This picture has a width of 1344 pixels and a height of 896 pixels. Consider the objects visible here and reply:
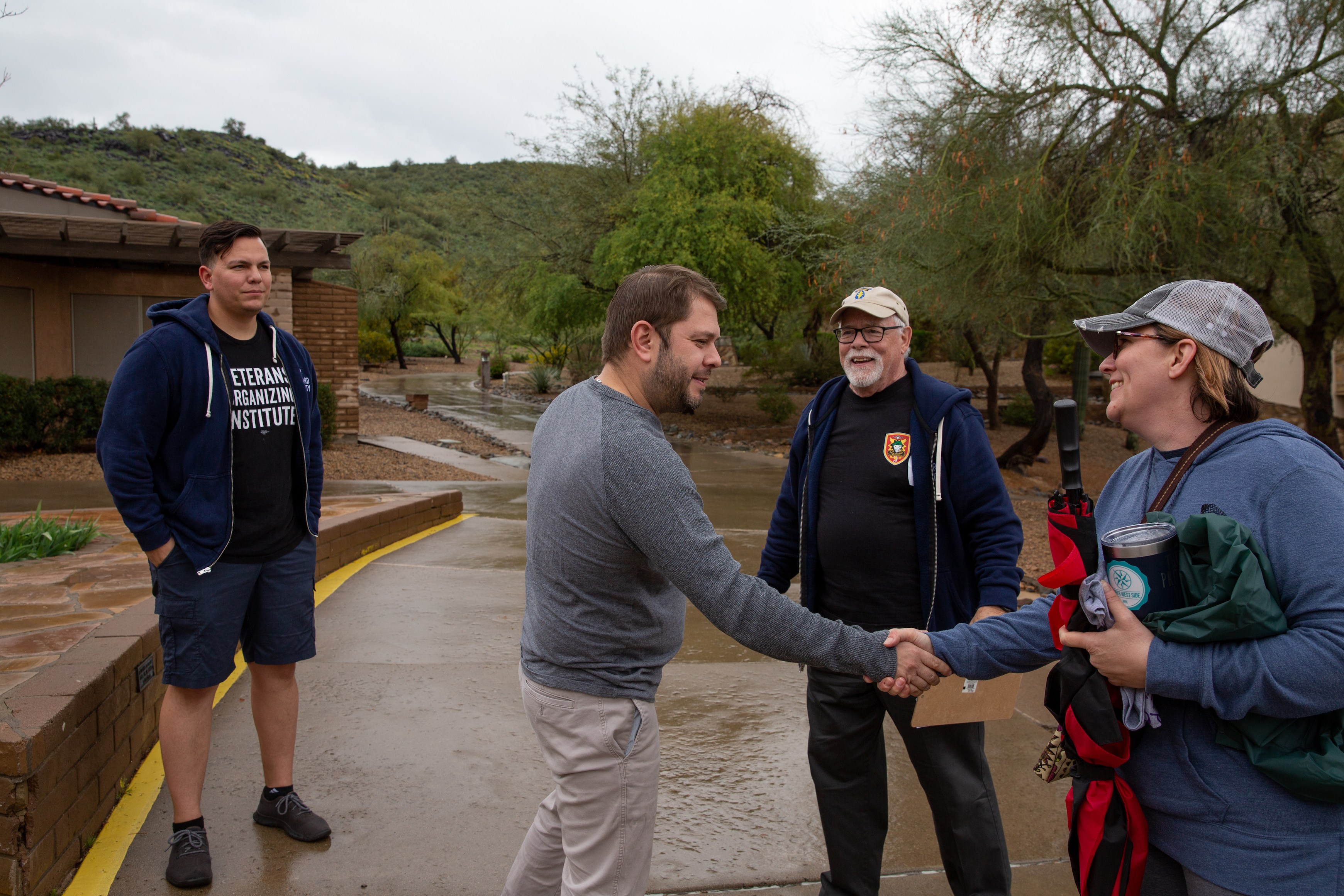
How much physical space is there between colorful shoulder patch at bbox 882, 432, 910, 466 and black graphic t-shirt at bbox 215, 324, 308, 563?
2.00 metres

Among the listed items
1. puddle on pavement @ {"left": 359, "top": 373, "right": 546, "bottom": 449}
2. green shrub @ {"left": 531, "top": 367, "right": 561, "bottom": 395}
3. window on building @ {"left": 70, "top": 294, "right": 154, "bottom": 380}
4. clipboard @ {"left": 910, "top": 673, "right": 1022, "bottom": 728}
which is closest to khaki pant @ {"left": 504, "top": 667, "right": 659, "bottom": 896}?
clipboard @ {"left": 910, "top": 673, "right": 1022, "bottom": 728}

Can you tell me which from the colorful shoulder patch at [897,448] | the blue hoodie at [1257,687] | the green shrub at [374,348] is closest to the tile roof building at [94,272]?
the colorful shoulder patch at [897,448]

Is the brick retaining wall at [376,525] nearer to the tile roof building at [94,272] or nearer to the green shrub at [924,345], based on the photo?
the tile roof building at [94,272]

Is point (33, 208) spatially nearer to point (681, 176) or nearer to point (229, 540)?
point (681, 176)

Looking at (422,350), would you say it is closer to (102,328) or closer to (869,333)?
(102,328)

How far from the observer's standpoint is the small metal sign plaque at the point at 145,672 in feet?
11.6

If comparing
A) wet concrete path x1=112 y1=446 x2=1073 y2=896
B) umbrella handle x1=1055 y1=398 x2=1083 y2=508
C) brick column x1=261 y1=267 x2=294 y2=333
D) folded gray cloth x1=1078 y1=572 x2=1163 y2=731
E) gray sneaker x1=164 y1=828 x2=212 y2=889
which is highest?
brick column x1=261 y1=267 x2=294 y2=333

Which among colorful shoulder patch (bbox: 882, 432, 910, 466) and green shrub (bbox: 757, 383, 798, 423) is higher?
colorful shoulder patch (bbox: 882, 432, 910, 466)

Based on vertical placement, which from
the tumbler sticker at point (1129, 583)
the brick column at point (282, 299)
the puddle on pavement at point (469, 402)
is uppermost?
the brick column at point (282, 299)

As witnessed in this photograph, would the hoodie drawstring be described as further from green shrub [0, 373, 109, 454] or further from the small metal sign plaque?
green shrub [0, 373, 109, 454]

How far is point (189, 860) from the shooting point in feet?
9.37

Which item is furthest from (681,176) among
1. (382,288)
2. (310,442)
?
(382,288)

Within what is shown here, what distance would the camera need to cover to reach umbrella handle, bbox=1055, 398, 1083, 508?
1.85 metres

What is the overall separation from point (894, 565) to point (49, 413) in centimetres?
1205
